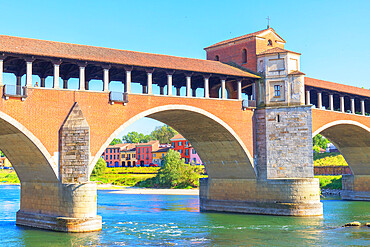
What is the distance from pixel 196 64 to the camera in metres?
35.1

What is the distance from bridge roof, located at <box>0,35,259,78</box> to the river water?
33.5 feet

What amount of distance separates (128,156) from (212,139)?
260 ft

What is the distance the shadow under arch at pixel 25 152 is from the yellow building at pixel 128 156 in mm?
82690

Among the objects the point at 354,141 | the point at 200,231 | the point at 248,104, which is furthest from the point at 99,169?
the point at 200,231

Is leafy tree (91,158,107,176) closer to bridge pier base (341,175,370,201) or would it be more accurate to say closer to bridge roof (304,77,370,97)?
bridge pier base (341,175,370,201)

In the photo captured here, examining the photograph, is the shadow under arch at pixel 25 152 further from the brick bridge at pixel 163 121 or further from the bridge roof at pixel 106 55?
the bridge roof at pixel 106 55

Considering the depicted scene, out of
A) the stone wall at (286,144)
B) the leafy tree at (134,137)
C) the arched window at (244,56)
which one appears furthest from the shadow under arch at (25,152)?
the leafy tree at (134,137)

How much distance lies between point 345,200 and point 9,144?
1473 inches

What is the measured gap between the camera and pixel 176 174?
69250mm

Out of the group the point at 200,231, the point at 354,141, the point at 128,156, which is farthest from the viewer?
the point at 128,156

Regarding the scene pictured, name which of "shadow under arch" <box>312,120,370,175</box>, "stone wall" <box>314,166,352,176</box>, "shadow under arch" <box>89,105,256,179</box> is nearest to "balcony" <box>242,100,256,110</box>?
"shadow under arch" <box>89,105,256,179</box>

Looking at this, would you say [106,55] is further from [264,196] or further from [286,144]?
[264,196]

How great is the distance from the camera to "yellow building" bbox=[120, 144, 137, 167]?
11341 cm

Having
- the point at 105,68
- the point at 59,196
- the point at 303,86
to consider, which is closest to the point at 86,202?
the point at 59,196
